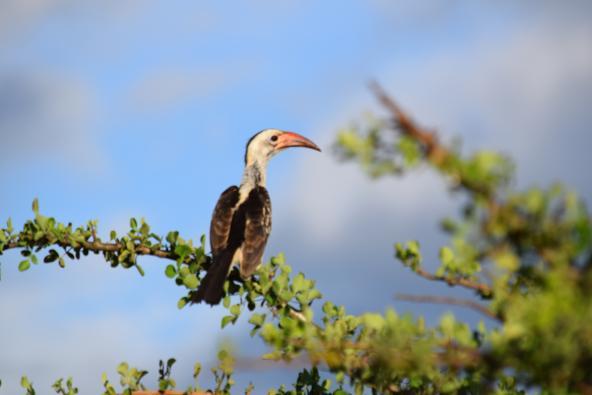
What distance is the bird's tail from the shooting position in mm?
5965

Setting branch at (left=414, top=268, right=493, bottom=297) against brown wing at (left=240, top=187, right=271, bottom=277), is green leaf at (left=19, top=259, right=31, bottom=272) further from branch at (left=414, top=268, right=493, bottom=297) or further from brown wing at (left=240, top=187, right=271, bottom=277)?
branch at (left=414, top=268, right=493, bottom=297)

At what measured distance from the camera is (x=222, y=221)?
7832mm

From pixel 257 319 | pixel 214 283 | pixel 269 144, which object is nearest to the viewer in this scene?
pixel 257 319

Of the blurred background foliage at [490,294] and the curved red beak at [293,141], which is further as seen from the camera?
the curved red beak at [293,141]

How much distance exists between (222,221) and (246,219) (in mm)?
225

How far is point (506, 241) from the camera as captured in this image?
2682 mm

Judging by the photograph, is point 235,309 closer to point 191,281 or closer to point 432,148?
point 191,281

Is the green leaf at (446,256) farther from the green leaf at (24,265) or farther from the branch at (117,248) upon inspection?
the green leaf at (24,265)

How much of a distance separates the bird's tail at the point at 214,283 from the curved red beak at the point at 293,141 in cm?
349

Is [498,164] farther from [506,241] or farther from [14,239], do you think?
[14,239]

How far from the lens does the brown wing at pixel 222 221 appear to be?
7449 millimetres

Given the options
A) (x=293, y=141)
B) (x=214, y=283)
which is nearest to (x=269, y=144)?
(x=293, y=141)

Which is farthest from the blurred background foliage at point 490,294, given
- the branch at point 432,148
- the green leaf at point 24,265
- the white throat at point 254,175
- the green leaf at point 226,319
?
the white throat at point 254,175

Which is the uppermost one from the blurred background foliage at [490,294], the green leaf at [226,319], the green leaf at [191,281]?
the green leaf at [191,281]
